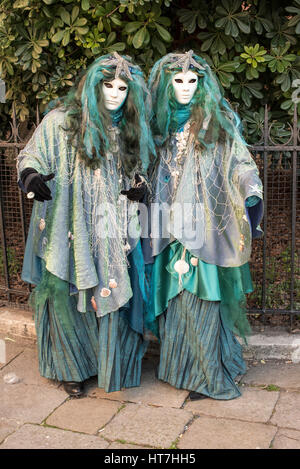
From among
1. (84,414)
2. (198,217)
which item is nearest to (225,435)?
(84,414)

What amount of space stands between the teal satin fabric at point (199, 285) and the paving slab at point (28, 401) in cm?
71

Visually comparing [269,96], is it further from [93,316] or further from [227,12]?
[93,316]

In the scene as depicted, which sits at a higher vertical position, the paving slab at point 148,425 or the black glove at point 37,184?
the black glove at point 37,184

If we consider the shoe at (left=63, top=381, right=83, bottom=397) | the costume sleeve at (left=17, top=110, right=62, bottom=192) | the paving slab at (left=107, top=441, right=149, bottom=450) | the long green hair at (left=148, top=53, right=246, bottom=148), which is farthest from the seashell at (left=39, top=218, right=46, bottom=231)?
the paving slab at (left=107, top=441, right=149, bottom=450)

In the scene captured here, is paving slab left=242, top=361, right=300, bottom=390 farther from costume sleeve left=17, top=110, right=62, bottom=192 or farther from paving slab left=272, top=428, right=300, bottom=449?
costume sleeve left=17, top=110, right=62, bottom=192

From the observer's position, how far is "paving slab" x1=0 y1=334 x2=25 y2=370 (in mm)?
3973

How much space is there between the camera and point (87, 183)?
3.24 meters

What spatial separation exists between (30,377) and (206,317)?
1200 mm

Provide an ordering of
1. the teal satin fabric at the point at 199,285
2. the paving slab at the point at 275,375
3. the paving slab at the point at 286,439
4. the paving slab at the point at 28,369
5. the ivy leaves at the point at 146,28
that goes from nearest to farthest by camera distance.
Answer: the paving slab at the point at 286,439 < the teal satin fabric at the point at 199,285 < the paving slab at the point at 275,375 < the paving slab at the point at 28,369 < the ivy leaves at the point at 146,28

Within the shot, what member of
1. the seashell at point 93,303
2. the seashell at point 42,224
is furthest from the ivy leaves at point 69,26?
the seashell at point 93,303

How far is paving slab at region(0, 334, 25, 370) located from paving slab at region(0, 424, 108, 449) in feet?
2.85

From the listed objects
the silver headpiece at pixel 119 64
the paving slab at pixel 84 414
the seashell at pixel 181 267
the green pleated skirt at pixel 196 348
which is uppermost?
the silver headpiece at pixel 119 64

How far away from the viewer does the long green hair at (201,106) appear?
317cm

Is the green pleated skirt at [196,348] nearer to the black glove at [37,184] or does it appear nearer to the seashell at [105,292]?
the seashell at [105,292]
